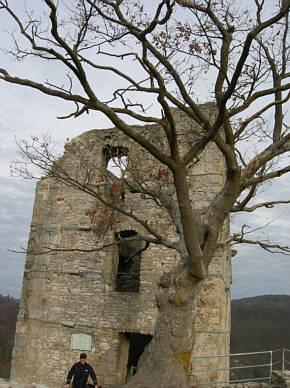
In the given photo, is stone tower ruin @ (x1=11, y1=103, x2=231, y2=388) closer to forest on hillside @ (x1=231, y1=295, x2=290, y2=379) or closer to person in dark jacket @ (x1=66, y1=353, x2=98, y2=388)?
person in dark jacket @ (x1=66, y1=353, x2=98, y2=388)

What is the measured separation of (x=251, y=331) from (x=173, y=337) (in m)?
33.1

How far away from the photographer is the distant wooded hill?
98.6 ft

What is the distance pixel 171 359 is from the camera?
A: 624 centimetres

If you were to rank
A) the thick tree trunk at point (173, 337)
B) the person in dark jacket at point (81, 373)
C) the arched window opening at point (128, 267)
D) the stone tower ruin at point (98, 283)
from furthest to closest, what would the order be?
1. the arched window opening at point (128, 267)
2. the stone tower ruin at point (98, 283)
3. the person in dark jacket at point (81, 373)
4. the thick tree trunk at point (173, 337)

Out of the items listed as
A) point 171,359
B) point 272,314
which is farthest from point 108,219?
point 272,314

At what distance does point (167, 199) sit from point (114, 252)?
10.4 feet

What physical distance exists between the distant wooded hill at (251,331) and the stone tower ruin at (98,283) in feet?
61.0

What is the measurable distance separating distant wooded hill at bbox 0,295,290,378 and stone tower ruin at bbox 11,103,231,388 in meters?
18.6

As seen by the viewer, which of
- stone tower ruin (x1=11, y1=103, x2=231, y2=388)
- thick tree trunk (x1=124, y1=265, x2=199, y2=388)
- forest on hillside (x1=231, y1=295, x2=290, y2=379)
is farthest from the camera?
forest on hillside (x1=231, y1=295, x2=290, y2=379)

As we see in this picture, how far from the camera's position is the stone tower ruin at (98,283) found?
9.12 meters

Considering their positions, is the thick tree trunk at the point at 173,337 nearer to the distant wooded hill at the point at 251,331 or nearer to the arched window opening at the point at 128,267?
the arched window opening at the point at 128,267

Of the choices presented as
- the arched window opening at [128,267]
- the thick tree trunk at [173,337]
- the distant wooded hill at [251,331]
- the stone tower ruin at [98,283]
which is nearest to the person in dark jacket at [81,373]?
the thick tree trunk at [173,337]

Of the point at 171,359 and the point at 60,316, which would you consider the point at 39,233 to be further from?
the point at 171,359

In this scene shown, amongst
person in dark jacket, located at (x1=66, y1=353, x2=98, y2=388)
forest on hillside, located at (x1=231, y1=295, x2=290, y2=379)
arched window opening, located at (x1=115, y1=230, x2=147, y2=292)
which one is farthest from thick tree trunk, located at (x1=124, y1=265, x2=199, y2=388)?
forest on hillside, located at (x1=231, y1=295, x2=290, y2=379)
